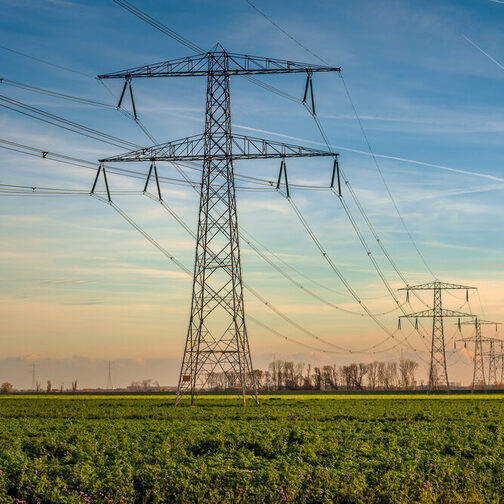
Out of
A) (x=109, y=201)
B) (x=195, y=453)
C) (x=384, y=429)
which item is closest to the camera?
(x=195, y=453)

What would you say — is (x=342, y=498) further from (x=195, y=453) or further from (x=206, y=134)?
(x=206, y=134)

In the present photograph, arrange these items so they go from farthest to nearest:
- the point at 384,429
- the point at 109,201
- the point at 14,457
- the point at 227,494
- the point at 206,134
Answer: the point at 206,134, the point at 109,201, the point at 384,429, the point at 14,457, the point at 227,494

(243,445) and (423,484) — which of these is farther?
(243,445)

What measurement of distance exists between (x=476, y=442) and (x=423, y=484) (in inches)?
379

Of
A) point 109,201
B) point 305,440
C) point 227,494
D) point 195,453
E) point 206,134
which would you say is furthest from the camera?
point 206,134

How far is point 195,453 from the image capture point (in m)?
23.2

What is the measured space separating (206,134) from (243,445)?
2642 centimetres

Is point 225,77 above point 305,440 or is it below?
above

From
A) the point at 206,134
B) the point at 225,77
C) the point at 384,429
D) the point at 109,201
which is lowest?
the point at 384,429

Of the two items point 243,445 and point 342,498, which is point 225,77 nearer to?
point 243,445

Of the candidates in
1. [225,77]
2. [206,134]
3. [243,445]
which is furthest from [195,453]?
[225,77]

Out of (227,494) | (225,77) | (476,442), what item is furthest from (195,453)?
(225,77)

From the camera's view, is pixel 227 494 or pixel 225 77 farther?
pixel 225 77

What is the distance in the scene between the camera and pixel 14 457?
2138 cm
